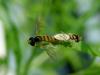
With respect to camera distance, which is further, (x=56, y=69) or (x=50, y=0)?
(x=56, y=69)

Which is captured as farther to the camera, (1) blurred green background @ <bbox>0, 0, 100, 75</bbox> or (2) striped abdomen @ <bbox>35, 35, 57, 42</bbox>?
(1) blurred green background @ <bbox>0, 0, 100, 75</bbox>

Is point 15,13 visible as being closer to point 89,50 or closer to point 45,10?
point 45,10

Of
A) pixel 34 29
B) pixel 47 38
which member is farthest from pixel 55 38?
pixel 34 29

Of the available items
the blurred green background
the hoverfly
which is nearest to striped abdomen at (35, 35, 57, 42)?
the hoverfly

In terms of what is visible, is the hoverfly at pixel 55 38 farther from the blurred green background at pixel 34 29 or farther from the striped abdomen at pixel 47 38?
the blurred green background at pixel 34 29

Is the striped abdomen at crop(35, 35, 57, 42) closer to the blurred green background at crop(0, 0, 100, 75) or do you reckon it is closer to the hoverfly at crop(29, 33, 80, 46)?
the hoverfly at crop(29, 33, 80, 46)

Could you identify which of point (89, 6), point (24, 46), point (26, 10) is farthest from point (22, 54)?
point (89, 6)

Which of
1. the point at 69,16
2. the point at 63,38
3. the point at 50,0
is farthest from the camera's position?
the point at 69,16

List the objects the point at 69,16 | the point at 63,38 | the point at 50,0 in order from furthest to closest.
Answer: the point at 69,16 < the point at 50,0 < the point at 63,38
